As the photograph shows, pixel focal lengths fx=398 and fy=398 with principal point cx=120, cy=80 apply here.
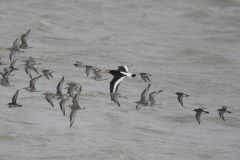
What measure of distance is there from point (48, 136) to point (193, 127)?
4822 millimetres

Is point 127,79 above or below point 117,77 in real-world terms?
below

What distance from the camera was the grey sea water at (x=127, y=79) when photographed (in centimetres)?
1038

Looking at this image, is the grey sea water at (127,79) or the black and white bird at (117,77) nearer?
the grey sea water at (127,79)

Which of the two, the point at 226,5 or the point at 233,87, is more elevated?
the point at 226,5

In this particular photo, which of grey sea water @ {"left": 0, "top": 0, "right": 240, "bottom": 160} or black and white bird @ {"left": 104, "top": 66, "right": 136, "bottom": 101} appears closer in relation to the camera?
grey sea water @ {"left": 0, "top": 0, "right": 240, "bottom": 160}

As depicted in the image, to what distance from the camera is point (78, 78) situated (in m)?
16.5

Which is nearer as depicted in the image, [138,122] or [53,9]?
[138,122]

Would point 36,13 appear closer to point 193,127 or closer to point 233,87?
point 233,87

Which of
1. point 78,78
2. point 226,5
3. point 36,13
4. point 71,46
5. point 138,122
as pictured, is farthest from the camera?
point 226,5

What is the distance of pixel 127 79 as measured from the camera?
17.2m

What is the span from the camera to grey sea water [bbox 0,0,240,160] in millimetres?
10383

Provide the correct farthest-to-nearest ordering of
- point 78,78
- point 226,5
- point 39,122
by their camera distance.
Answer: point 226,5
point 78,78
point 39,122

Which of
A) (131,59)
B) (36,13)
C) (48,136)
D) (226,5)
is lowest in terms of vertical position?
(48,136)

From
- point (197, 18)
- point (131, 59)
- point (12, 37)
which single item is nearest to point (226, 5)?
point (197, 18)
